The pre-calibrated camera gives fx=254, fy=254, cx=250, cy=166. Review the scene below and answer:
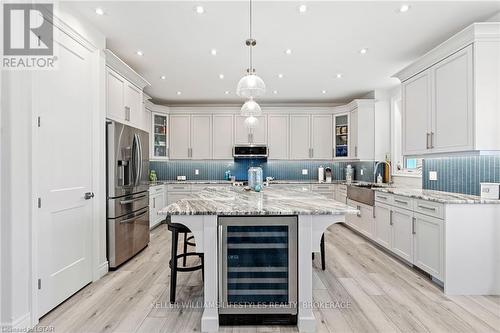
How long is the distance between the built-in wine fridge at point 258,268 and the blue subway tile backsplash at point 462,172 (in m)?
2.34

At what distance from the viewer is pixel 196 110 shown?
5984mm

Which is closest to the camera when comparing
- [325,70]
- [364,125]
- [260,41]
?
[260,41]

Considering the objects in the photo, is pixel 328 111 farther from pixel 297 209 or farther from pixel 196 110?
pixel 297 209

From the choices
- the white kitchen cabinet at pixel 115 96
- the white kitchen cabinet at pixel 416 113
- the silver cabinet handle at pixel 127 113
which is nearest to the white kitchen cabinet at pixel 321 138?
the white kitchen cabinet at pixel 416 113

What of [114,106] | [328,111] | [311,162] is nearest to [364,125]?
[328,111]

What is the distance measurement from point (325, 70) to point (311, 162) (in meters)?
2.63

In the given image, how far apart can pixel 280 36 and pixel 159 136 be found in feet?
12.7

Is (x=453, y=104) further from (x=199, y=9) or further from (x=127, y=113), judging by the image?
(x=127, y=113)

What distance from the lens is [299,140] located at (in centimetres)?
600

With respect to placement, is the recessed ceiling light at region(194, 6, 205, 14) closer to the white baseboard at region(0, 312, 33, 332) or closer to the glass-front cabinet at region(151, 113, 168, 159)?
the white baseboard at region(0, 312, 33, 332)

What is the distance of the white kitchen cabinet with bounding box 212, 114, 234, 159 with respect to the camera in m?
5.98

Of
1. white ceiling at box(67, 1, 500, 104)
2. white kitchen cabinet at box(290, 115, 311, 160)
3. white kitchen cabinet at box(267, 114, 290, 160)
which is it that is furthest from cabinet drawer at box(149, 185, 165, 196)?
white kitchen cabinet at box(290, 115, 311, 160)

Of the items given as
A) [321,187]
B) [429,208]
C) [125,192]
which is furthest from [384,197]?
[125,192]

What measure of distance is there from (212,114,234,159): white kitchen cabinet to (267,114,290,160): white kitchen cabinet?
0.92 metres
